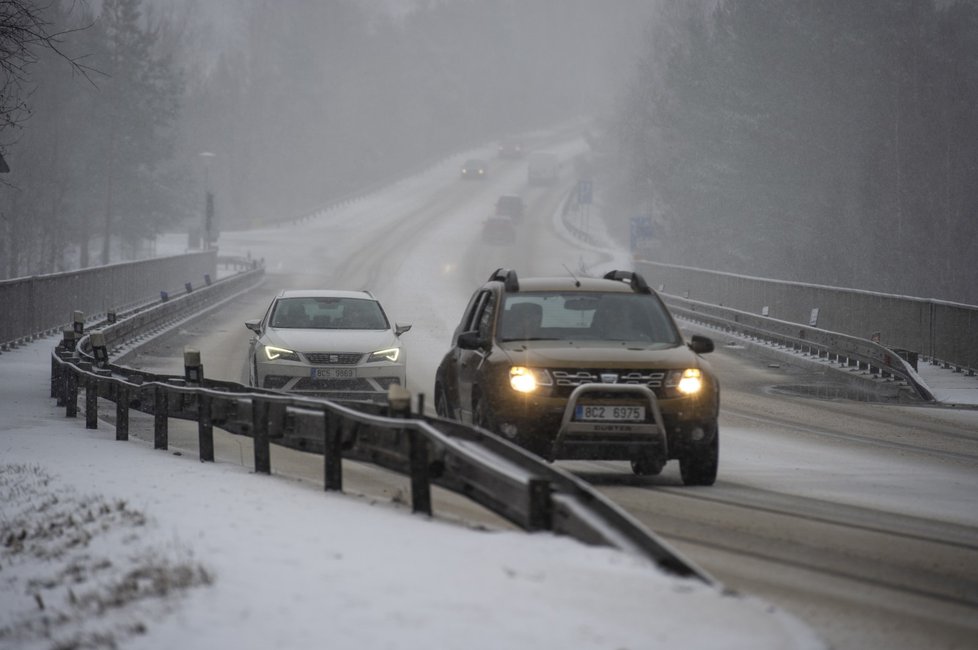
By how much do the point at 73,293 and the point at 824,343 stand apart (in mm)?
18165

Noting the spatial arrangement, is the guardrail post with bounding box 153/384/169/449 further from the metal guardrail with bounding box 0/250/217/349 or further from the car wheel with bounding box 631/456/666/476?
the metal guardrail with bounding box 0/250/217/349

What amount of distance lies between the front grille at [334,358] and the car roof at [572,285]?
5.88m

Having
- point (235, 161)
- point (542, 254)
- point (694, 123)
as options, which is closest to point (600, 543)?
point (542, 254)

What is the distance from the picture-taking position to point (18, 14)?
867 inches

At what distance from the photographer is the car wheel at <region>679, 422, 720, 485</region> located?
12102 millimetres

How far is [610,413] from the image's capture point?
11.7m

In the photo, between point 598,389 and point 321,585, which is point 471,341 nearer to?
point 598,389

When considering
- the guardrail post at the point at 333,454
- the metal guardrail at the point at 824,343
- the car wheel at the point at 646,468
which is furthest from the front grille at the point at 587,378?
the metal guardrail at the point at 824,343

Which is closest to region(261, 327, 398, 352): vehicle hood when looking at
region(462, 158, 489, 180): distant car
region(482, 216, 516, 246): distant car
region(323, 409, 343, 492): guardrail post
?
region(323, 409, 343, 492): guardrail post

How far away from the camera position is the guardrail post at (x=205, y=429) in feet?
46.1

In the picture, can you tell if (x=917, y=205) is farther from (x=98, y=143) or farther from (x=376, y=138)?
(x=376, y=138)

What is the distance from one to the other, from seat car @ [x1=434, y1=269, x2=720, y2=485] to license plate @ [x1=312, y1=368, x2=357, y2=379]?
6152 millimetres

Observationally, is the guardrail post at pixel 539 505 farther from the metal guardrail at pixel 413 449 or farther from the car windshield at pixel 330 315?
the car windshield at pixel 330 315

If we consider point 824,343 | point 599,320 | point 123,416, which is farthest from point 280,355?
point 824,343
